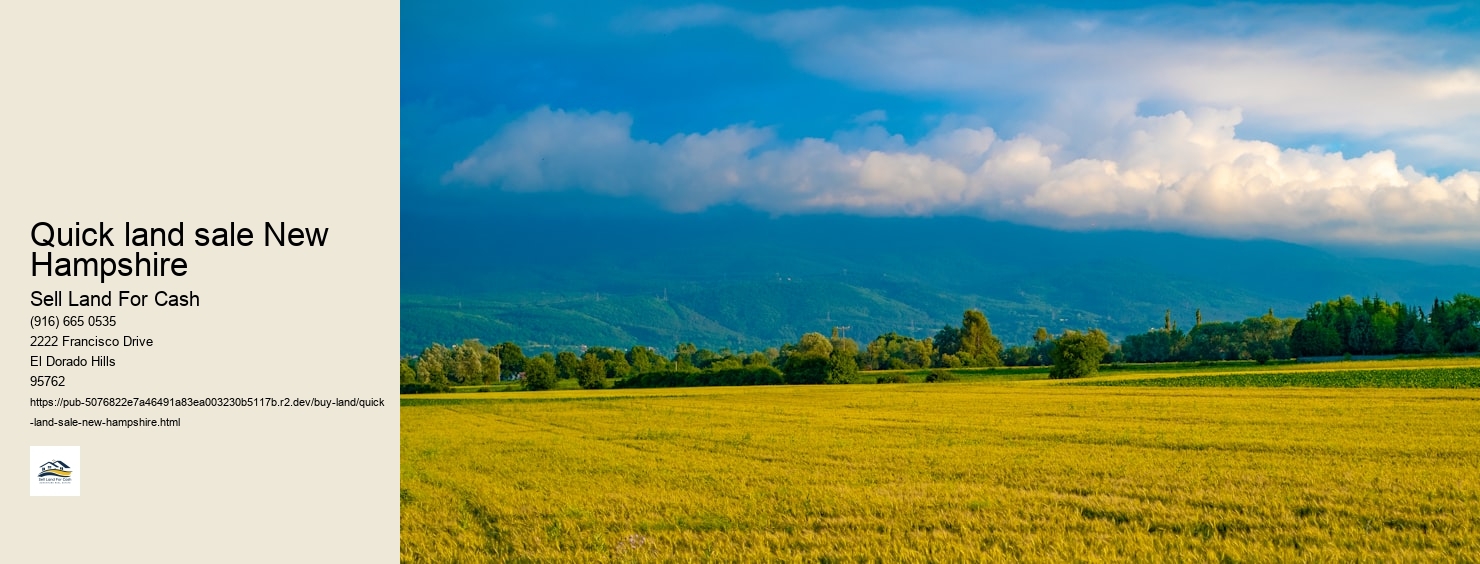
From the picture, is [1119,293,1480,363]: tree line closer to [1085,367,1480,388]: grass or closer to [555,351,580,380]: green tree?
[1085,367,1480,388]: grass

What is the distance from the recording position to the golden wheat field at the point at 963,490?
50.5 feet

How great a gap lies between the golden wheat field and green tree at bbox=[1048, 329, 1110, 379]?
214 ft

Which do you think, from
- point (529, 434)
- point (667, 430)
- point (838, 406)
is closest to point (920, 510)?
point (667, 430)

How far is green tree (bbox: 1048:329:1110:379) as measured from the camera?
4343 inches

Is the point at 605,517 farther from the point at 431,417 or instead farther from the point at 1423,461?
the point at 431,417

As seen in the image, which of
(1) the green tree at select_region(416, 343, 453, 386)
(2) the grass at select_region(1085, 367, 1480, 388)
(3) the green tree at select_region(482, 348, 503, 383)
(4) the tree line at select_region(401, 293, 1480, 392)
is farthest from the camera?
(3) the green tree at select_region(482, 348, 503, 383)

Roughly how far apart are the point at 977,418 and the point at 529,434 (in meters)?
20.2

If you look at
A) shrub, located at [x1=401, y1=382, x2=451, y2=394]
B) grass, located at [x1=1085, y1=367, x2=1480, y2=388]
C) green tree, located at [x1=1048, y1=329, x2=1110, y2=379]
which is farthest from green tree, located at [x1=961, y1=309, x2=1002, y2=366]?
shrub, located at [x1=401, y1=382, x2=451, y2=394]
